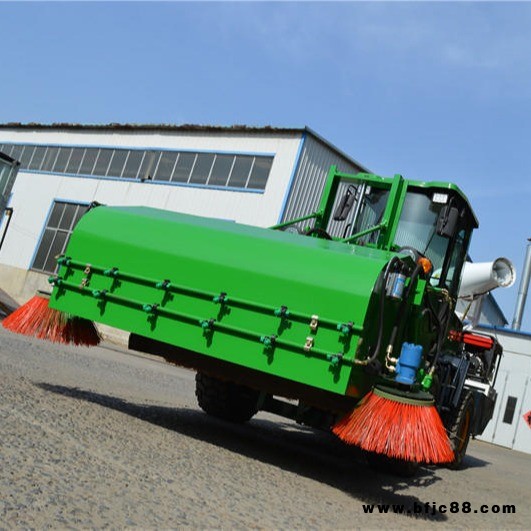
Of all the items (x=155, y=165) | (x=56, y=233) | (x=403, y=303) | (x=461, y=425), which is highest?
(x=155, y=165)

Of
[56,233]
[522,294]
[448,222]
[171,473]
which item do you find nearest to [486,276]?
[448,222]

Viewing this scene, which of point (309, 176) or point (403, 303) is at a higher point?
point (309, 176)

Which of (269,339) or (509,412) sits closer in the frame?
(269,339)

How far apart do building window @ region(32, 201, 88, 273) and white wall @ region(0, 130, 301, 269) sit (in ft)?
1.07

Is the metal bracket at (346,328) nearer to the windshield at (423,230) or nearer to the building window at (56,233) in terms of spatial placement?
the windshield at (423,230)

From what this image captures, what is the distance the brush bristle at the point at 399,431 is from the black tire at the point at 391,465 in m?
1.93

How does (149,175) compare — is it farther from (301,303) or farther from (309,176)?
(301,303)

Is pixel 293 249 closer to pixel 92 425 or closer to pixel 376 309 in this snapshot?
pixel 376 309

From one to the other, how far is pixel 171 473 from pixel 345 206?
3.89 metres

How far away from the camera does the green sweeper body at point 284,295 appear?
5258 mm

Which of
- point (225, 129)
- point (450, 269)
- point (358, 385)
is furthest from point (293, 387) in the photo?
point (225, 129)

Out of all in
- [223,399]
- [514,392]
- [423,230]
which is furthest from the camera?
[514,392]

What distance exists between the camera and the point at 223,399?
27.1 feet

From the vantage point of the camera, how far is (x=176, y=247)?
6027 millimetres
